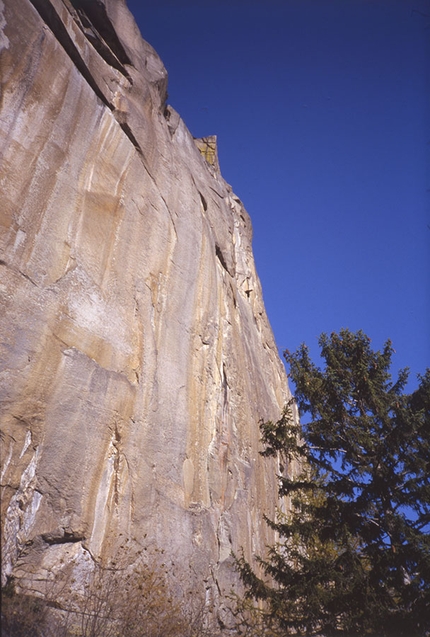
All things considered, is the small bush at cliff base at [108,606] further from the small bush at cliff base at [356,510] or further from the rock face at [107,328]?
A: the small bush at cliff base at [356,510]

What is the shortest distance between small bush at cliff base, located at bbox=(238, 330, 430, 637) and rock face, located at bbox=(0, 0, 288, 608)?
2.03m

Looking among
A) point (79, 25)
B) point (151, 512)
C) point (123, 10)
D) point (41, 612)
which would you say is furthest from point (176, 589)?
point (123, 10)

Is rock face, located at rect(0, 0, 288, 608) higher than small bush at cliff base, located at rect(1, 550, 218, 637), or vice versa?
rock face, located at rect(0, 0, 288, 608)

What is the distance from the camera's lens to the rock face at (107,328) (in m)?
8.88

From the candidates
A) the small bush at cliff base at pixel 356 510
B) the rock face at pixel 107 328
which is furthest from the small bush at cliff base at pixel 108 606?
the small bush at cliff base at pixel 356 510

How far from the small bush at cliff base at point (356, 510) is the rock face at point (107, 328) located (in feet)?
6.66

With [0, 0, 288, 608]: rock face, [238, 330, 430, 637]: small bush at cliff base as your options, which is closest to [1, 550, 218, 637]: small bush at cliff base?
[0, 0, 288, 608]: rock face

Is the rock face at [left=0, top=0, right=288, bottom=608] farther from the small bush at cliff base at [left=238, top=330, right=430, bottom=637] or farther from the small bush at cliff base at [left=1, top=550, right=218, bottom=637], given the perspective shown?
the small bush at cliff base at [left=238, top=330, right=430, bottom=637]

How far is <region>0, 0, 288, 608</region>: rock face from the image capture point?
8.88m

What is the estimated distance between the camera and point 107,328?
10.8 m

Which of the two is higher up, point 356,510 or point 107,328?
point 107,328

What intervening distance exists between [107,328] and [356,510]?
6378 millimetres

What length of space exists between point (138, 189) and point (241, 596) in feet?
33.0

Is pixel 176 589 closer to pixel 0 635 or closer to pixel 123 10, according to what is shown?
pixel 0 635
